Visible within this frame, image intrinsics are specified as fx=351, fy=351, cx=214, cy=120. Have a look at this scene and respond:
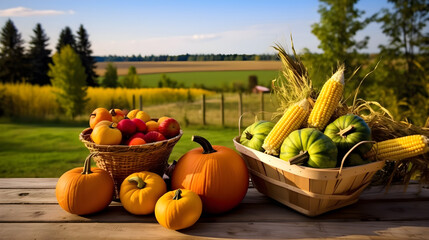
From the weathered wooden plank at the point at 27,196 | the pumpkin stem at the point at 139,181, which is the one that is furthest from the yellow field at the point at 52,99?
the pumpkin stem at the point at 139,181

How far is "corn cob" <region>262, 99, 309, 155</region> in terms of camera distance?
1.80 m

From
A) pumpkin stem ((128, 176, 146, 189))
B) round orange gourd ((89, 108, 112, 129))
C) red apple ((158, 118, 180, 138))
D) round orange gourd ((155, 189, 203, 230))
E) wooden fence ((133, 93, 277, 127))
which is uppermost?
round orange gourd ((89, 108, 112, 129))

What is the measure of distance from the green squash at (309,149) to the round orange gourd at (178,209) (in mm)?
489

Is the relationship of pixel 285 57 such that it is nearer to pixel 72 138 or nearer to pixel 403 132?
pixel 403 132

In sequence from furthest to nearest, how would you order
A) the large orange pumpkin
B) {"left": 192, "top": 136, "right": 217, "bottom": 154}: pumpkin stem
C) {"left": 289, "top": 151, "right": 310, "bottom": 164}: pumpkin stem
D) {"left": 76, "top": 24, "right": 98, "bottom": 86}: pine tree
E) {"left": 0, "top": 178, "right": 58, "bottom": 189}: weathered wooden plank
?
{"left": 76, "top": 24, "right": 98, "bottom": 86}: pine tree
{"left": 0, "top": 178, "right": 58, "bottom": 189}: weathered wooden plank
{"left": 192, "top": 136, "right": 217, "bottom": 154}: pumpkin stem
the large orange pumpkin
{"left": 289, "top": 151, "right": 310, "bottom": 164}: pumpkin stem

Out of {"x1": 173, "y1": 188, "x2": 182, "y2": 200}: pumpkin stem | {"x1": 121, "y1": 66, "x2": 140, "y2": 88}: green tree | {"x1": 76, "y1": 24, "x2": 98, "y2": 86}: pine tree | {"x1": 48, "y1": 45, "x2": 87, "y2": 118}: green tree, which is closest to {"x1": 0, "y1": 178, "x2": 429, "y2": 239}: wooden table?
{"x1": 173, "y1": 188, "x2": 182, "y2": 200}: pumpkin stem

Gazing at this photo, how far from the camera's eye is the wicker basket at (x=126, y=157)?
1870 mm

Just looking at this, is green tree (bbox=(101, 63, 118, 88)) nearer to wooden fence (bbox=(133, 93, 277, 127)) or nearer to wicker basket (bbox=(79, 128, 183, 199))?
wooden fence (bbox=(133, 93, 277, 127))

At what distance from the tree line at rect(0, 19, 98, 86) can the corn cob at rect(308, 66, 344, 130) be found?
17.4 meters

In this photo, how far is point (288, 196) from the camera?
1823 mm

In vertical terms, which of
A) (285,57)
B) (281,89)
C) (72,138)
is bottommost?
(72,138)

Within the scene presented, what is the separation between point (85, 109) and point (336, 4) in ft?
30.7

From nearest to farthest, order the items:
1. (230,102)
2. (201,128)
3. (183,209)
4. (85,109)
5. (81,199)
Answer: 1. (183,209)
2. (81,199)
3. (201,128)
4. (230,102)
5. (85,109)

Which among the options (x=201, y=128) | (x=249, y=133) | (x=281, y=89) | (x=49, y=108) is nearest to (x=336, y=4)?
(x=201, y=128)
